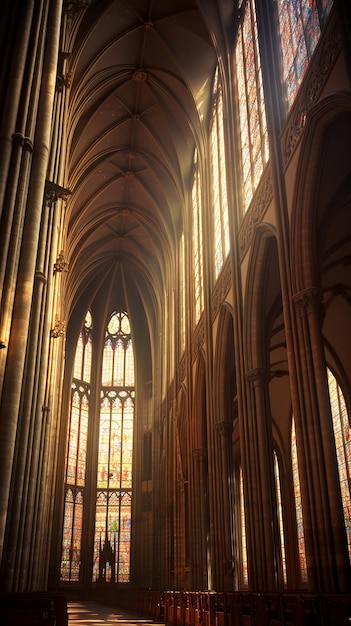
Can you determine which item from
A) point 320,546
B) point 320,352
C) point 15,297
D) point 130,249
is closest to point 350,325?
point 320,352

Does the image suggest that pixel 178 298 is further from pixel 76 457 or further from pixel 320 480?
pixel 320 480

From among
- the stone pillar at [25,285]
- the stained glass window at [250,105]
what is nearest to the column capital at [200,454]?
the stained glass window at [250,105]

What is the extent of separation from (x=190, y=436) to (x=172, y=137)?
1163 cm

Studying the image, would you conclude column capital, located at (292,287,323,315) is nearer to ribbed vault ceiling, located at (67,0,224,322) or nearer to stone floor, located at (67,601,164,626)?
stone floor, located at (67,601,164,626)

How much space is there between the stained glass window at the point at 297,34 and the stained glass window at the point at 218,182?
5.28 metres

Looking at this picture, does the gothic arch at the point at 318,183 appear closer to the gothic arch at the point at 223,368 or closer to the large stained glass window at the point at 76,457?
the gothic arch at the point at 223,368

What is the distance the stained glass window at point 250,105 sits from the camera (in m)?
14.3

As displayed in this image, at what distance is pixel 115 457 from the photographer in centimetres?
3353

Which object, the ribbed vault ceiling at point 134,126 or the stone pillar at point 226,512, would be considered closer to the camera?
the stone pillar at point 226,512

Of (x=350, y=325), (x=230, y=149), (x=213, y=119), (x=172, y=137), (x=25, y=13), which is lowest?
(x=350, y=325)

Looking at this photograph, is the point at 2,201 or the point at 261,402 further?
the point at 261,402

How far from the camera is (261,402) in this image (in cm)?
1343

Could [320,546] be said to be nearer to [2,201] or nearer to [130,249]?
[2,201]

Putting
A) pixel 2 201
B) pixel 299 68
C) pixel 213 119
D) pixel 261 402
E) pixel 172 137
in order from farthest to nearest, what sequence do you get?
pixel 172 137 < pixel 213 119 < pixel 261 402 < pixel 299 68 < pixel 2 201
